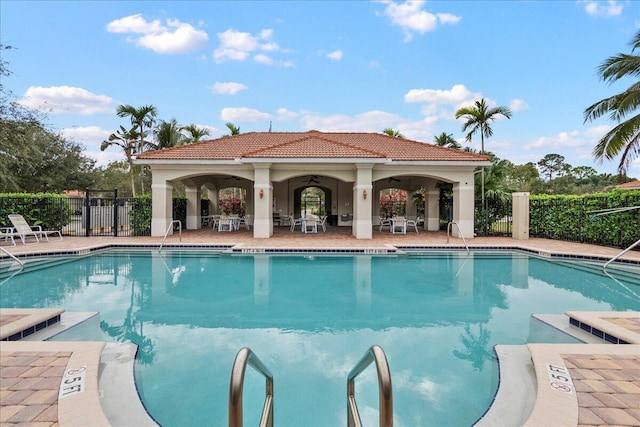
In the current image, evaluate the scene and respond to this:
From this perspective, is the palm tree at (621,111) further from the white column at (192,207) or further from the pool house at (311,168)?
the white column at (192,207)

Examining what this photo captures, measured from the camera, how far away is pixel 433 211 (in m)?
22.6

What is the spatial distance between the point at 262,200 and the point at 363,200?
5011 millimetres

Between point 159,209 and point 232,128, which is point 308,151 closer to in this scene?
point 159,209

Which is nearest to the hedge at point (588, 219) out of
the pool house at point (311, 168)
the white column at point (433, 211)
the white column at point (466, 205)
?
the white column at point (466, 205)

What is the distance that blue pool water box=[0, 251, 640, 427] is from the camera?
4047 mm

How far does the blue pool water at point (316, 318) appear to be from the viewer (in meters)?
4.05

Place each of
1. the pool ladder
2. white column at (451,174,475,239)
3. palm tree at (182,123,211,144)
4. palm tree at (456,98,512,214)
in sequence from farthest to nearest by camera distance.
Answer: palm tree at (182,123,211,144) < palm tree at (456,98,512,214) < white column at (451,174,475,239) < the pool ladder

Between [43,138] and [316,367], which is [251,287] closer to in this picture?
[316,367]

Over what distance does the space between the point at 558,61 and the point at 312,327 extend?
22.7 m

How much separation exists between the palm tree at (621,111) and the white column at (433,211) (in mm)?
8596

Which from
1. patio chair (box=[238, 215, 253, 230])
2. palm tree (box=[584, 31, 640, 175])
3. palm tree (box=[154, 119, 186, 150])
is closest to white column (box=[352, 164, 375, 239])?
patio chair (box=[238, 215, 253, 230])

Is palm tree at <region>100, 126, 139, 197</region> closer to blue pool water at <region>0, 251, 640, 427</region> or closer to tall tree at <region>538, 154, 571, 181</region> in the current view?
blue pool water at <region>0, 251, 640, 427</region>

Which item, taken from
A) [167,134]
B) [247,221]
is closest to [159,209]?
[247,221]

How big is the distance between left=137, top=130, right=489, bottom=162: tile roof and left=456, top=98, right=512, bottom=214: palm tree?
2390 mm
